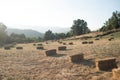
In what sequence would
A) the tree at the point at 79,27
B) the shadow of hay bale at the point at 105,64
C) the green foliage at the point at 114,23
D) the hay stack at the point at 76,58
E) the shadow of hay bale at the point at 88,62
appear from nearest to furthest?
1. the shadow of hay bale at the point at 105,64
2. the shadow of hay bale at the point at 88,62
3. the hay stack at the point at 76,58
4. the green foliage at the point at 114,23
5. the tree at the point at 79,27

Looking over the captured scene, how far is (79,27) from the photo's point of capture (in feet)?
482

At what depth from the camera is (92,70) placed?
17406mm

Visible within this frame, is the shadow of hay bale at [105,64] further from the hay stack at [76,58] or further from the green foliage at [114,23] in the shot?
the green foliage at [114,23]

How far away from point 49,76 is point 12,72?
3.50 meters

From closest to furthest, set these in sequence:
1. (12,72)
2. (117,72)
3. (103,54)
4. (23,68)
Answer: (117,72)
(12,72)
(23,68)
(103,54)

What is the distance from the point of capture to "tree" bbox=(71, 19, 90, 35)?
143938 millimetres

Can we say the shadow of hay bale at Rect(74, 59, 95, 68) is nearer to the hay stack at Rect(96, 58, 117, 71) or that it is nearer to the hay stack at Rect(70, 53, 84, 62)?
the hay stack at Rect(70, 53, 84, 62)

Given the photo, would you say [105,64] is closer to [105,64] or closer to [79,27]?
[105,64]

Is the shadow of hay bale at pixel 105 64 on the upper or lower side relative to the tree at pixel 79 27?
lower

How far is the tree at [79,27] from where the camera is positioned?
144 meters

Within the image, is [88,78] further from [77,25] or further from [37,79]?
[77,25]

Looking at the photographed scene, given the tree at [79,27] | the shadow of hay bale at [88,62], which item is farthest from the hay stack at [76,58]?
the tree at [79,27]

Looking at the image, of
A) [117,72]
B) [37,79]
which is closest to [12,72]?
[37,79]

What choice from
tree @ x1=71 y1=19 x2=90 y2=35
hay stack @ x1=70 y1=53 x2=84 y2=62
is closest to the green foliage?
tree @ x1=71 y1=19 x2=90 y2=35
